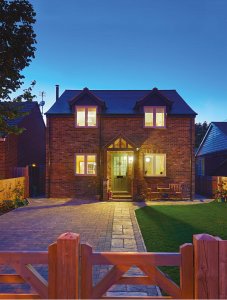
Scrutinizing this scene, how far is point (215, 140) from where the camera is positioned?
23.7 metres

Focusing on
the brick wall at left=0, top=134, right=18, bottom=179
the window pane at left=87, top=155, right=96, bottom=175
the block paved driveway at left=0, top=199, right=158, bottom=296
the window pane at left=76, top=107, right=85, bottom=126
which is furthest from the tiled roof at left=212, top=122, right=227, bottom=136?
the brick wall at left=0, top=134, right=18, bottom=179

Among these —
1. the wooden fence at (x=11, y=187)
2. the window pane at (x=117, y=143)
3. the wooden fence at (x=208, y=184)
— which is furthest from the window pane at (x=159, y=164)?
the wooden fence at (x=11, y=187)

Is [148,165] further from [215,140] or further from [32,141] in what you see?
[32,141]

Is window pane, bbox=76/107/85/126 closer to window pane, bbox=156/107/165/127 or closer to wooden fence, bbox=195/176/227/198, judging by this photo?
window pane, bbox=156/107/165/127

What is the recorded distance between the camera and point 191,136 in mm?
18328

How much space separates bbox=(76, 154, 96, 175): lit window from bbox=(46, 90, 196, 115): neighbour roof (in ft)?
10.6

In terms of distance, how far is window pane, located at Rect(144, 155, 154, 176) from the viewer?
18256 mm

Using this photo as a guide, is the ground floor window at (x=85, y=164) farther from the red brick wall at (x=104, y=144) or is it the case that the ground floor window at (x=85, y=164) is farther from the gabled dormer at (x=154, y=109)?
the gabled dormer at (x=154, y=109)

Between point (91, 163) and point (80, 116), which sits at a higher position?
point (80, 116)

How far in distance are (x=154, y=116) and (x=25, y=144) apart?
35.7ft

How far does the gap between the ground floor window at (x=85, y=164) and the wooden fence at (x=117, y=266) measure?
1559 cm

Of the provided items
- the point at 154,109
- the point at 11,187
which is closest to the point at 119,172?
the point at 154,109

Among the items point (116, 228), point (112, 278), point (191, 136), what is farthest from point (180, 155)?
point (112, 278)

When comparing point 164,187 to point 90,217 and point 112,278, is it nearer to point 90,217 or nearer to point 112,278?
point 90,217
